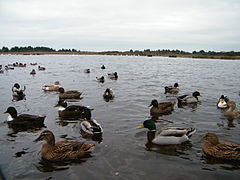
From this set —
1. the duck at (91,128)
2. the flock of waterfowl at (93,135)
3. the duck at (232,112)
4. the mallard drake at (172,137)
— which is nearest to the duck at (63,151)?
the flock of waterfowl at (93,135)

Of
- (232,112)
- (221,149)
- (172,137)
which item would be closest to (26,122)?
(172,137)

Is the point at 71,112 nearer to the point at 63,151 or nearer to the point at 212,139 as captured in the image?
the point at 63,151

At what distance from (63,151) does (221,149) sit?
4353 mm

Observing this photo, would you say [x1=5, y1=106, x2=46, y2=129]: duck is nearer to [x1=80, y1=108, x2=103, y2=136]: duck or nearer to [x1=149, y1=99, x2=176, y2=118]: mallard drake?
A: [x1=80, y1=108, x2=103, y2=136]: duck

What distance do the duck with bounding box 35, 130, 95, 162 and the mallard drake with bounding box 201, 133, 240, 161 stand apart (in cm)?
338

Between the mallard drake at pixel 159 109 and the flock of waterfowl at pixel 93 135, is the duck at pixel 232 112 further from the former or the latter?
the mallard drake at pixel 159 109

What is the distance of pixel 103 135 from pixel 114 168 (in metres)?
2.41

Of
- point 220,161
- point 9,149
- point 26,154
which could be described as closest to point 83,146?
point 26,154

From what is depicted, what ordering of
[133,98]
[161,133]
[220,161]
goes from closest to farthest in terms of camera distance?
[220,161] < [161,133] < [133,98]

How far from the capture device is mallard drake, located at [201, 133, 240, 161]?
6714mm

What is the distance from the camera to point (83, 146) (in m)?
7.11

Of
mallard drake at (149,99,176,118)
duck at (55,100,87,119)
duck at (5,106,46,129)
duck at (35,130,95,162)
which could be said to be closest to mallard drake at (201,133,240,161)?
duck at (35,130,95,162)

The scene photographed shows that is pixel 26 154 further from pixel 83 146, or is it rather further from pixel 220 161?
pixel 220 161

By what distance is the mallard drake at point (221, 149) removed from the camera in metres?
6.71
